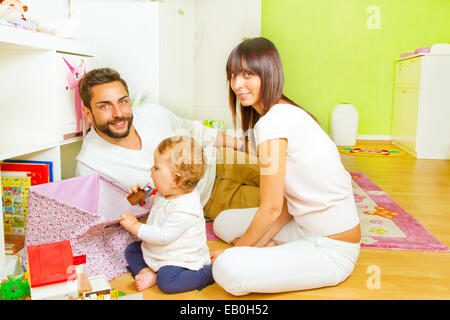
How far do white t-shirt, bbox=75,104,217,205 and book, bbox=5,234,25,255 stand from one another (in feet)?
0.76

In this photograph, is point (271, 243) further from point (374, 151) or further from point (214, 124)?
point (374, 151)

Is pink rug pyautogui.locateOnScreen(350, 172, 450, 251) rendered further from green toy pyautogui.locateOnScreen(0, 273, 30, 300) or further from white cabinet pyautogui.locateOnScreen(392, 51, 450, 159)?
white cabinet pyautogui.locateOnScreen(392, 51, 450, 159)

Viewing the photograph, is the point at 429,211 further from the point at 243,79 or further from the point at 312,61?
the point at 312,61

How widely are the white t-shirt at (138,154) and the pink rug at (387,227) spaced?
0.79 ft

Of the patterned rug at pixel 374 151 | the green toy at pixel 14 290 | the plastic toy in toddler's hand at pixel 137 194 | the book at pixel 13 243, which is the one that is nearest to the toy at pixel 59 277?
the green toy at pixel 14 290

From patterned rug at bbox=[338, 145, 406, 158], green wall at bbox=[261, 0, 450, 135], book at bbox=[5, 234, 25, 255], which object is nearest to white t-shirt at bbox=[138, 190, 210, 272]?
book at bbox=[5, 234, 25, 255]

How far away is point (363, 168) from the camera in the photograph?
7.93ft

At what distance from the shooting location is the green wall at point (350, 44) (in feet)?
10.4

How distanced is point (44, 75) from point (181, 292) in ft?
2.37

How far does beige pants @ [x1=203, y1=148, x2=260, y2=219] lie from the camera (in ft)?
4.65

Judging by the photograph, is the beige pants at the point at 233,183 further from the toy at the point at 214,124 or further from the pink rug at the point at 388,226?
the pink rug at the point at 388,226

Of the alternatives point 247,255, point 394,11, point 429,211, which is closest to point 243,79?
point 247,255

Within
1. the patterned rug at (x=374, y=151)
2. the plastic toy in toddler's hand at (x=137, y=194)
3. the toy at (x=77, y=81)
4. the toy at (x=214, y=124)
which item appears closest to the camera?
the plastic toy in toddler's hand at (x=137, y=194)

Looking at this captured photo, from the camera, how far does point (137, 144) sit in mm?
1309
